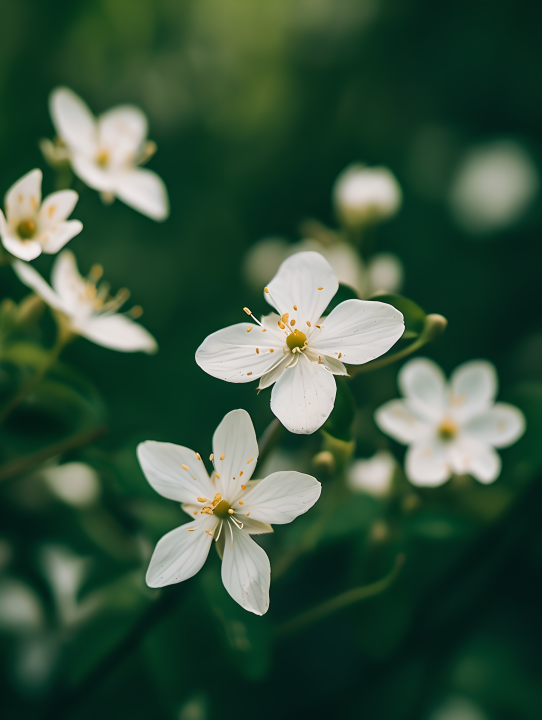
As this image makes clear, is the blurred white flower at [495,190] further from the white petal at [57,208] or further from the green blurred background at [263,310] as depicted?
the white petal at [57,208]

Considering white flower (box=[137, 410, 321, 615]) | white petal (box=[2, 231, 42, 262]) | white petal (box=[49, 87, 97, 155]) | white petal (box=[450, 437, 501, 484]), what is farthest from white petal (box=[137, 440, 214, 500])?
white petal (box=[49, 87, 97, 155])

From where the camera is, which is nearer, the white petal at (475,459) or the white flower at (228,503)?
the white flower at (228,503)

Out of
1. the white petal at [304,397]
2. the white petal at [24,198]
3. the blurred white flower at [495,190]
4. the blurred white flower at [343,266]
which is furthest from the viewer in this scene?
the blurred white flower at [495,190]

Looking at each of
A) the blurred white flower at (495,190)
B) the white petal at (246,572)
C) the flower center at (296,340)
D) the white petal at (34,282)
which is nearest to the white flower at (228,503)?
the white petal at (246,572)

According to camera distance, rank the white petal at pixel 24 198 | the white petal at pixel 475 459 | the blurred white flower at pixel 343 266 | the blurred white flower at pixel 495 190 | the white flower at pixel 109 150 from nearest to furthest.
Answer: the white petal at pixel 24 198 → the white petal at pixel 475 459 → the white flower at pixel 109 150 → the blurred white flower at pixel 343 266 → the blurred white flower at pixel 495 190

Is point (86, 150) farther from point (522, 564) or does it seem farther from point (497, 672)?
point (497, 672)

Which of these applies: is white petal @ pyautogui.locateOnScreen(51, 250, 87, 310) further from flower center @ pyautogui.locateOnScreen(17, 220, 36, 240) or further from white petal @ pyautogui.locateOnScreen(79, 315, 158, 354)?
flower center @ pyautogui.locateOnScreen(17, 220, 36, 240)

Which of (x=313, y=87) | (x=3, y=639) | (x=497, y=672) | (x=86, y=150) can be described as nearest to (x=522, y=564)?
(x=497, y=672)
